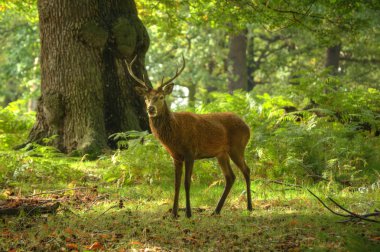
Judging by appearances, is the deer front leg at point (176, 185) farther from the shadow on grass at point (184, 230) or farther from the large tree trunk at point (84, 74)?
the large tree trunk at point (84, 74)

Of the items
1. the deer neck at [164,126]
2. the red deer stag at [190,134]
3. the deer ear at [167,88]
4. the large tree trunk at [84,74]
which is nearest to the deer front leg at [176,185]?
the red deer stag at [190,134]

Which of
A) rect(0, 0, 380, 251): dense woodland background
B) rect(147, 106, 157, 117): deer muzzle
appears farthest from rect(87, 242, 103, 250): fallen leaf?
rect(147, 106, 157, 117): deer muzzle

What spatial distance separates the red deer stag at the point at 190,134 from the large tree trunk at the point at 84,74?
12.3 ft

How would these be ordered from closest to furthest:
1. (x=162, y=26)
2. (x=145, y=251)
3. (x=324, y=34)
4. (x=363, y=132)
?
(x=145, y=251), (x=363, y=132), (x=324, y=34), (x=162, y=26)

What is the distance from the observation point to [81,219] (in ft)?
20.7

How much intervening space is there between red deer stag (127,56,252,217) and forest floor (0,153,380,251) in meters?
0.49

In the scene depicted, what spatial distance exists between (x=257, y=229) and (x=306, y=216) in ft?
2.76

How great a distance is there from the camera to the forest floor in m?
5.12

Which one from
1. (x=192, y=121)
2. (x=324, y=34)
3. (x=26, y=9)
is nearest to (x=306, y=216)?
(x=192, y=121)

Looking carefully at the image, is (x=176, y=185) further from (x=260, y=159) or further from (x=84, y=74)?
(x=84, y=74)

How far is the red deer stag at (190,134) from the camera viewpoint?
22.1 ft

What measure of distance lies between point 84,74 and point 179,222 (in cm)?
542

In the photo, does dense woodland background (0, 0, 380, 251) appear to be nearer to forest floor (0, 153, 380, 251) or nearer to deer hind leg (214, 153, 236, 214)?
forest floor (0, 153, 380, 251)

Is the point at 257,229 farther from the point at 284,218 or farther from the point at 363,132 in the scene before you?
the point at 363,132
